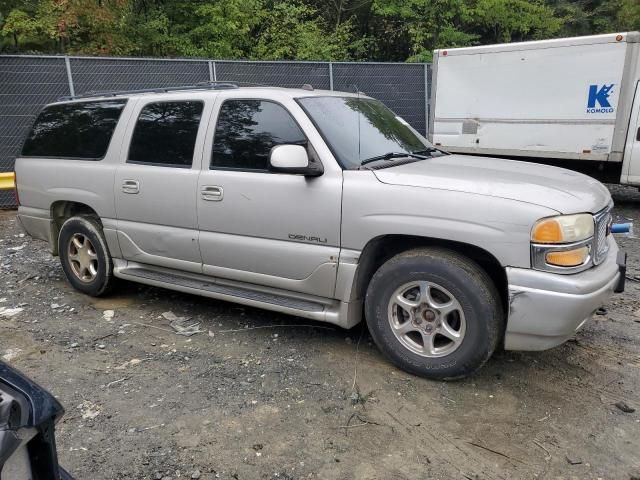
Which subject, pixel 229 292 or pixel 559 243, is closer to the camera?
pixel 559 243

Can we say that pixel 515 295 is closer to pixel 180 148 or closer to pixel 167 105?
pixel 180 148

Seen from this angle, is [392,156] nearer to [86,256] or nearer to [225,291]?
[225,291]

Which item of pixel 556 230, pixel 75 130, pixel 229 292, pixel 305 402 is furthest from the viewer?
pixel 75 130

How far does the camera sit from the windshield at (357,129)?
386cm

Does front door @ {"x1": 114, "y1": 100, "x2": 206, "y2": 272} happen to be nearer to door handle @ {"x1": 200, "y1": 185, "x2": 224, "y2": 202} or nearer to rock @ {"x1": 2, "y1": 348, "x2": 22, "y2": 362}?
door handle @ {"x1": 200, "y1": 185, "x2": 224, "y2": 202}

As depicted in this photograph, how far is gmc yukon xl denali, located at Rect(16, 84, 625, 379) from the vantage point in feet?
10.5

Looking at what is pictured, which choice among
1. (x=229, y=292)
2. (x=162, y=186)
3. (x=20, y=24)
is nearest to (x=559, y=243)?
(x=229, y=292)

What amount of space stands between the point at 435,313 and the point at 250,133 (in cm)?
192

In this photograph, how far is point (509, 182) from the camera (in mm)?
3443

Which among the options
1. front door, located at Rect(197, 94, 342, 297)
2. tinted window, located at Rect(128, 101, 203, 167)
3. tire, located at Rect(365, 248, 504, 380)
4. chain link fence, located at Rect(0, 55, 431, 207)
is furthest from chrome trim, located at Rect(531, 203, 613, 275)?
chain link fence, located at Rect(0, 55, 431, 207)

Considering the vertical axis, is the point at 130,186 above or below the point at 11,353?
above

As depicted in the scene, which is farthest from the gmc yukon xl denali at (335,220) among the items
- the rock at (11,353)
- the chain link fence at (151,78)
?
the chain link fence at (151,78)

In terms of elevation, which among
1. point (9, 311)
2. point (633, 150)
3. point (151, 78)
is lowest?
point (9, 311)

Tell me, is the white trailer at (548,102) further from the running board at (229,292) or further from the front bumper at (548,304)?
the running board at (229,292)
